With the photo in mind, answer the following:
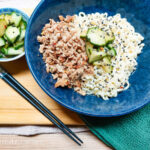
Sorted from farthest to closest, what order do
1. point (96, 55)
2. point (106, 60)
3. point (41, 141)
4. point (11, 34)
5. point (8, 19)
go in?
point (41, 141) → point (8, 19) → point (11, 34) → point (106, 60) → point (96, 55)

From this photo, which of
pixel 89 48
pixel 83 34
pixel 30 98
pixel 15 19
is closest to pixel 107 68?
pixel 89 48

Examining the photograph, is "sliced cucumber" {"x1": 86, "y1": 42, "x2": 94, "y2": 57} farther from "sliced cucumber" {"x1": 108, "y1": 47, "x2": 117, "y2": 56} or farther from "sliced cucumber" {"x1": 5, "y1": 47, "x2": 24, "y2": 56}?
"sliced cucumber" {"x1": 5, "y1": 47, "x2": 24, "y2": 56}

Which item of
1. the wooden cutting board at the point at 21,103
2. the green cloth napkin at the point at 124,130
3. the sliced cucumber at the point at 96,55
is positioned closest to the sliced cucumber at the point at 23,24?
the wooden cutting board at the point at 21,103

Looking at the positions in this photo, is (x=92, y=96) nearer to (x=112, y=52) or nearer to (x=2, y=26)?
(x=112, y=52)

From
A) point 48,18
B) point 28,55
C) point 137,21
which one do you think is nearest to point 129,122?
point 137,21

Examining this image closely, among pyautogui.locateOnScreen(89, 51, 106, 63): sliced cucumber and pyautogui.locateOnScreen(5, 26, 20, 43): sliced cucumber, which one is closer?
pyautogui.locateOnScreen(89, 51, 106, 63): sliced cucumber

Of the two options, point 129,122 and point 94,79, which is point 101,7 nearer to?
point 94,79

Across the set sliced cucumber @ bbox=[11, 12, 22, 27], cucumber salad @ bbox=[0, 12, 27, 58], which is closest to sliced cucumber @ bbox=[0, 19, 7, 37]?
cucumber salad @ bbox=[0, 12, 27, 58]
